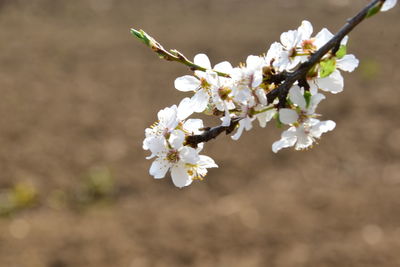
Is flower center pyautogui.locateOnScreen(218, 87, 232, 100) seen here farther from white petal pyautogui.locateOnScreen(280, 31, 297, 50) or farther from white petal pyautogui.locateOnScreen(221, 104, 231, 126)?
white petal pyautogui.locateOnScreen(280, 31, 297, 50)

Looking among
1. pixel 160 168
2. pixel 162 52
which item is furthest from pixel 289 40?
pixel 160 168

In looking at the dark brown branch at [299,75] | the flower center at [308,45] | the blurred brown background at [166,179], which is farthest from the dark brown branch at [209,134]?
the blurred brown background at [166,179]

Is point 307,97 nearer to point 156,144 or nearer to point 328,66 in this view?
point 328,66

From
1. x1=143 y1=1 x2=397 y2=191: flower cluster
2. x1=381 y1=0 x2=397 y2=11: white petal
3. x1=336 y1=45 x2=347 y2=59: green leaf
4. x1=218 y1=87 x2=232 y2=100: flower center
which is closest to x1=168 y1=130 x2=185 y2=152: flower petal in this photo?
x1=143 y1=1 x2=397 y2=191: flower cluster

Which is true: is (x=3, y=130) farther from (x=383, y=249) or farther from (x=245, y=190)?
(x=383, y=249)

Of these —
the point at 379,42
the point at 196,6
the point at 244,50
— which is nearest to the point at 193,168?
the point at 244,50
